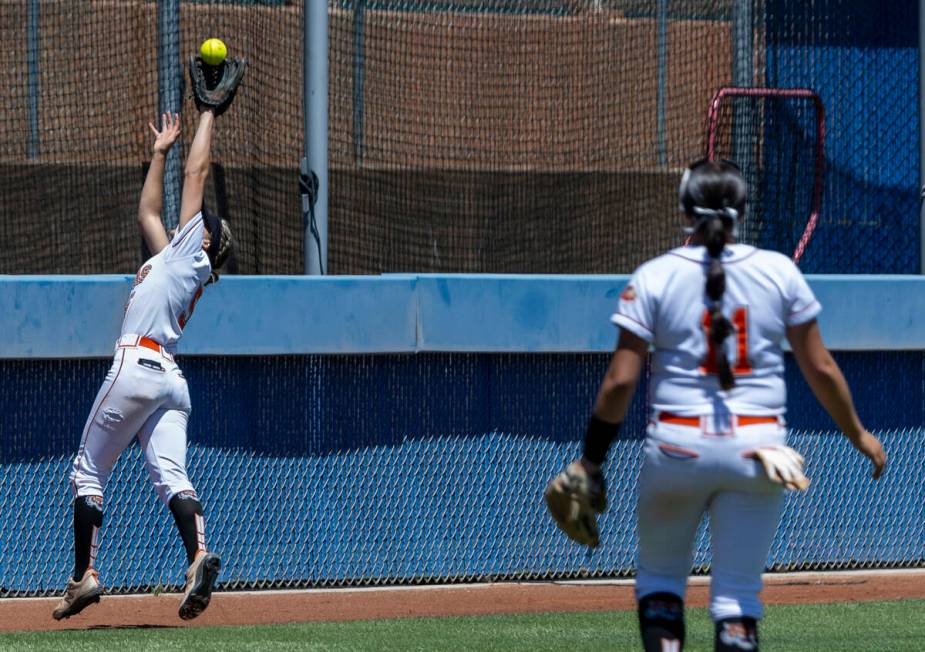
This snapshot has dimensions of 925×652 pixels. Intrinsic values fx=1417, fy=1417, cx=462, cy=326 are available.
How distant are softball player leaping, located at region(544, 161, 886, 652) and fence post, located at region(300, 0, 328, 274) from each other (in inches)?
182

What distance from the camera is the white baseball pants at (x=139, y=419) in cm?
598

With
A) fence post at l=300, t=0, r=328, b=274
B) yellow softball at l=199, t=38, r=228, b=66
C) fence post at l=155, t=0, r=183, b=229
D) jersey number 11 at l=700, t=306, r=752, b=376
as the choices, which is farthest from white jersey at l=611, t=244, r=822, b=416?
fence post at l=155, t=0, r=183, b=229

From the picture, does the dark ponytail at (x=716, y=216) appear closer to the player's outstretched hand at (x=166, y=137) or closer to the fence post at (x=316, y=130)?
the player's outstretched hand at (x=166, y=137)

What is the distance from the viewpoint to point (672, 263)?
372cm

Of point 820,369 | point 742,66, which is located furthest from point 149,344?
point 742,66

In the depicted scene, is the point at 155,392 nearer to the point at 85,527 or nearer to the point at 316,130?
the point at 85,527

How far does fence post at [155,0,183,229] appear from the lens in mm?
8156

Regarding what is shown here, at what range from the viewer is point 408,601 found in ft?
25.4

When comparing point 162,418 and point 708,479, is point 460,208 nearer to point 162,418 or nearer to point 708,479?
point 162,418

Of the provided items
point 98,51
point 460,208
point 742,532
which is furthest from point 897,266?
point 742,532

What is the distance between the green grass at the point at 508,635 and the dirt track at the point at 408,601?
338 mm

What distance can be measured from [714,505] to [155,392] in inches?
117

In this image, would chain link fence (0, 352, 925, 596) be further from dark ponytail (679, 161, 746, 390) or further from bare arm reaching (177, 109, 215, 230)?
dark ponytail (679, 161, 746, 390)

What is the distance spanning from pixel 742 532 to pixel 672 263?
28.8 inches
